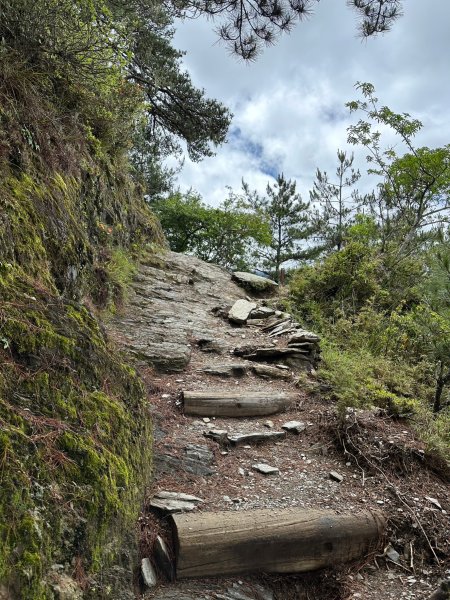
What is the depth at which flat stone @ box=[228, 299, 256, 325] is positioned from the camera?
873 cm

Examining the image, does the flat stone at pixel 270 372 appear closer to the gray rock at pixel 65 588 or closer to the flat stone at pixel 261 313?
the flat stone at pixel 261 313

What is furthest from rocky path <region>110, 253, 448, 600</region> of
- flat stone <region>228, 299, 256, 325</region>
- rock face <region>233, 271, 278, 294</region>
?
rock face <region>233, 271, 278, 294</region>

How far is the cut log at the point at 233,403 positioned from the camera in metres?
4.72

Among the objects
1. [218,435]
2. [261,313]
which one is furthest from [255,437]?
[261,313]

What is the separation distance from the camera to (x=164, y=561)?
101 inches

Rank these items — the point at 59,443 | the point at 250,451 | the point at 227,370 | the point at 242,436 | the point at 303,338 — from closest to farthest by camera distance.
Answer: the point at 59,443, the point at 250,451, the point at 242,436, the point at 227,370, the point at 303,338

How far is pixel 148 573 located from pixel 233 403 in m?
2.48

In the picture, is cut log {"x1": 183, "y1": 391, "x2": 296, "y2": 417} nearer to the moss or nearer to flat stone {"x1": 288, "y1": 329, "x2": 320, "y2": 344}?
the moss

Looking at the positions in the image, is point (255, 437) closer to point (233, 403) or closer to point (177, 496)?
point (233, 403)

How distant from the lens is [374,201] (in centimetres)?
1836

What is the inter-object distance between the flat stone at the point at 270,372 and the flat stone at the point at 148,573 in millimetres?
3842

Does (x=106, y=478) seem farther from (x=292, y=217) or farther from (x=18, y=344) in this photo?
(x=292, y=217)

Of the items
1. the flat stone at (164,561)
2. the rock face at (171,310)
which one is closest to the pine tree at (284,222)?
the rock face at (171,310)

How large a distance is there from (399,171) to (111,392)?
13.3 meters
